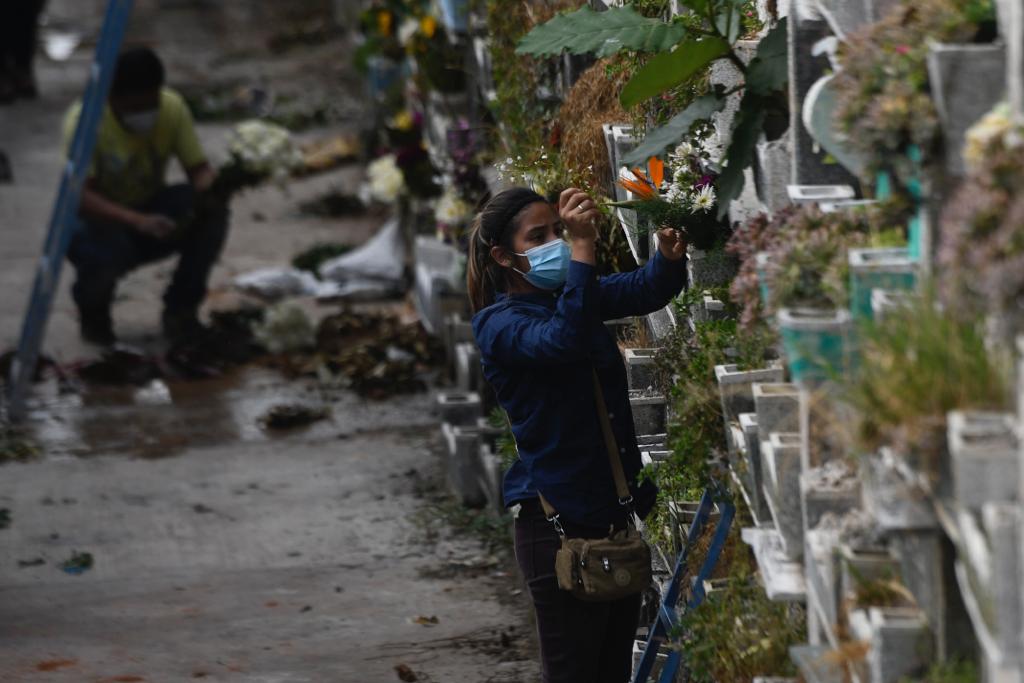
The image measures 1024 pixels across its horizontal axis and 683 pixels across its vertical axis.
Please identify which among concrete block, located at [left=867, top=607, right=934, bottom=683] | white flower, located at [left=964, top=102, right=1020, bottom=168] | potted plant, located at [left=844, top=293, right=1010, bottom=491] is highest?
white flower, located at [left=964, top=102, right=1020, bottom=168]

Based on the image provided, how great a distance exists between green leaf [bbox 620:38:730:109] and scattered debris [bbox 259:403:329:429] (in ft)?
16.1

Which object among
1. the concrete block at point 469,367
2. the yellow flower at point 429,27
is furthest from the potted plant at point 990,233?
the yellow flower at point 429,27

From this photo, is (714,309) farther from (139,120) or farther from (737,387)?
(139,120)

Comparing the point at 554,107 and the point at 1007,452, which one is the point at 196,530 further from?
the point at 1007,452

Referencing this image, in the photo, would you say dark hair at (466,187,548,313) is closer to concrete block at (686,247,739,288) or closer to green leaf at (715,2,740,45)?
concrete block at (686,247,739,288)

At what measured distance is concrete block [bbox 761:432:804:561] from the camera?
298 centimetres

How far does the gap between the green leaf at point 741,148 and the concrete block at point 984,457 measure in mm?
1193

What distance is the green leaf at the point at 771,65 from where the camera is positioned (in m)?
3.31

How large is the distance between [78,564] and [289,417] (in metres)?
1.99

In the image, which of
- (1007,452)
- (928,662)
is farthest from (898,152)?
(928,662)

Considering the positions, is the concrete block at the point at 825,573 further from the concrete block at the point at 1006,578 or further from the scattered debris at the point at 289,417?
the scattered debris at the point at 289,417

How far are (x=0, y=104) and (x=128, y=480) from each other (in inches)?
385

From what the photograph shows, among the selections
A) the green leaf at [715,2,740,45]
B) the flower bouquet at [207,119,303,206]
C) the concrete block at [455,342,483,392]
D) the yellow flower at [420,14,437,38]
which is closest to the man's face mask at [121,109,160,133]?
the flower bouquet at [207,119,303,206]

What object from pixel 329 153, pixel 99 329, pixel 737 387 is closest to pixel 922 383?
pixel 737 387
